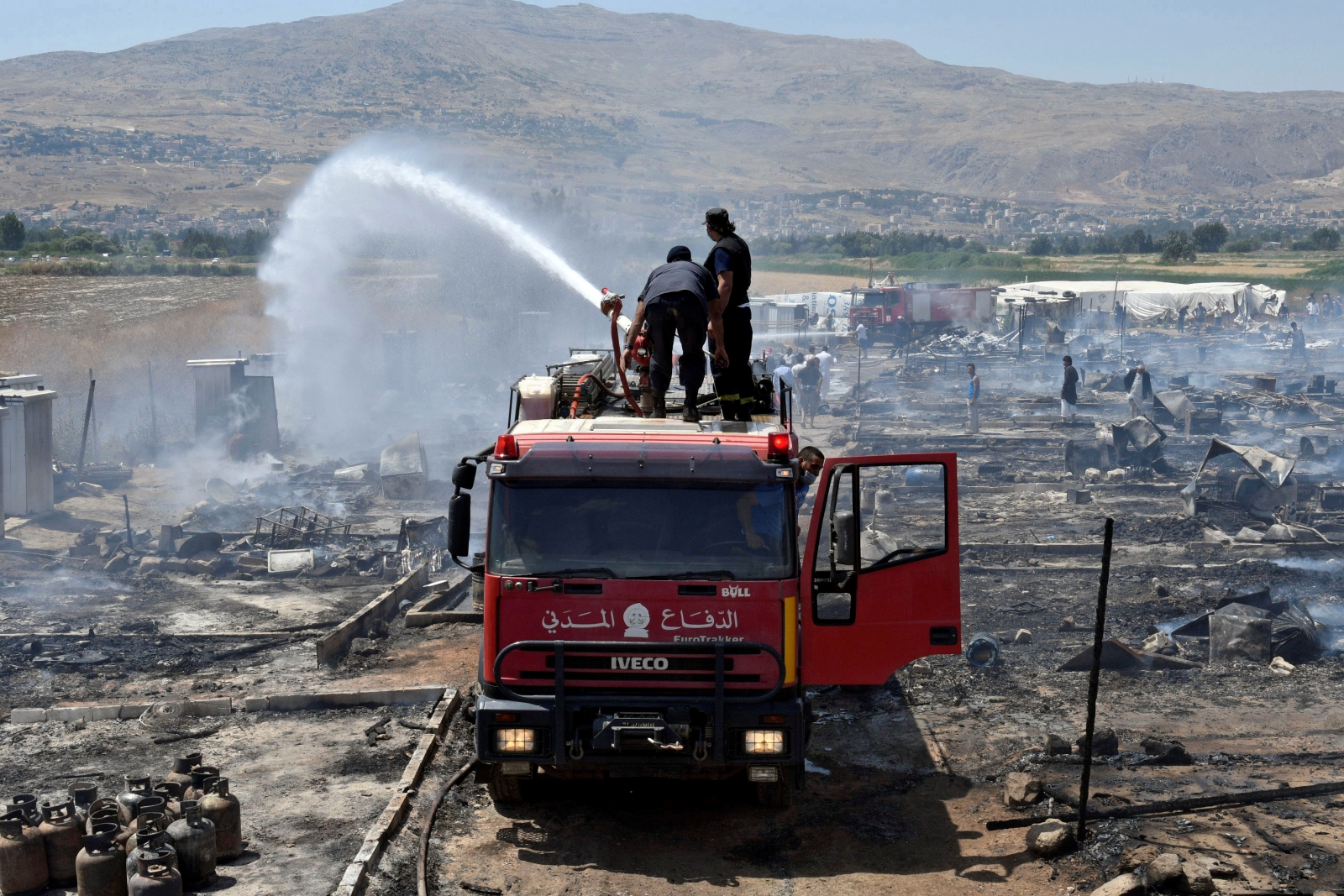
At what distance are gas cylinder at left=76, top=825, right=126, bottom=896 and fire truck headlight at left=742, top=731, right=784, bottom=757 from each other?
364cm

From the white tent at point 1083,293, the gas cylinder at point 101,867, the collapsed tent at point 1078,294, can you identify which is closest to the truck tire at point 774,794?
the gas cylinder at point 101,867

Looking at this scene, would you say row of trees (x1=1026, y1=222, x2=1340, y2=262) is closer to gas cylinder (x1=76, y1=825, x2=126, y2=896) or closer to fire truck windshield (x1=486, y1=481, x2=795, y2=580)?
fire truck windshield (x1=486, y1=481, x2=795, y2=580)

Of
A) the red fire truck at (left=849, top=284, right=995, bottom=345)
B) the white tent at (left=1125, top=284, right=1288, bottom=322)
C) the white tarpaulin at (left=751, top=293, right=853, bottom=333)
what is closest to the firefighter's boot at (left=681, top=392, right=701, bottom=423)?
the red fire truck at (left=849, top=284, right=995, bottom=345)

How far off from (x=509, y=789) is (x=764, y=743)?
6.29 ft

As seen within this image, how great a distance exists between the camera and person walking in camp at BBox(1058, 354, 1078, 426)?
27438 millimetres

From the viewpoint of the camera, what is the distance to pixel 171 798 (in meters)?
7.69

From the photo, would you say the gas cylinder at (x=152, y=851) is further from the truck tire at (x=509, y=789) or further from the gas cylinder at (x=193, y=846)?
the truck tire at (x=509, y=789)

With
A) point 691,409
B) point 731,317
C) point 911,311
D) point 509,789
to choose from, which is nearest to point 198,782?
point 509,789

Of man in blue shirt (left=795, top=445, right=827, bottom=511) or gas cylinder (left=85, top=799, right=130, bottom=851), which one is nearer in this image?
gas cylinder (left=85, top=799, right=130, bottom=851)

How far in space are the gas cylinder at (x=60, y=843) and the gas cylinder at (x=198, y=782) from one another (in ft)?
2.21

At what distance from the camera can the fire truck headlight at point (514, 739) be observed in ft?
23.7

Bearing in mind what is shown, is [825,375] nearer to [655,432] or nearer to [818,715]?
[818,715]

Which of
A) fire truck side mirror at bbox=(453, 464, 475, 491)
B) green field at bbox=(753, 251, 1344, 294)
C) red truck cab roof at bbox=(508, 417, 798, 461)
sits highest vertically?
green field at bbox=(753, 251, 1344, 294)

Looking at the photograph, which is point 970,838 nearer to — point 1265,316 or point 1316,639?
point 1316,639
